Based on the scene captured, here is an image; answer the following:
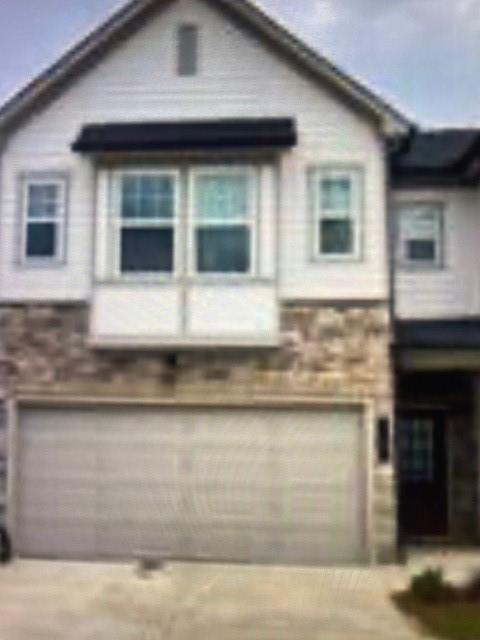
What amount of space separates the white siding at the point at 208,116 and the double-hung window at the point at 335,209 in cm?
17

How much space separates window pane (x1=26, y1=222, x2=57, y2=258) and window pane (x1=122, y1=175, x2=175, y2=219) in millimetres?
1317

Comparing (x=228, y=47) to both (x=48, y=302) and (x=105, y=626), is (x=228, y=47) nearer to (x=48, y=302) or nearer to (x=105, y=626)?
(x=48, y=302)

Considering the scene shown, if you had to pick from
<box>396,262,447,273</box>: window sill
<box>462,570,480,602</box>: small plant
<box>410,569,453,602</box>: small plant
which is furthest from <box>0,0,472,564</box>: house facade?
<box>410,569,453,602</box>: small plant

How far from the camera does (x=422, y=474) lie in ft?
62.1

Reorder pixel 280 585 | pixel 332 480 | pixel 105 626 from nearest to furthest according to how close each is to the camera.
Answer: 1. pixel 105 626
2. pixel 280 585
3. pixel 332 480

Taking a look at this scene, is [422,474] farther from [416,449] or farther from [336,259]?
[336,259]

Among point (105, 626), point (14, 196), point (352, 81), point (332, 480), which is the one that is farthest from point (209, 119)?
point (105, 626)

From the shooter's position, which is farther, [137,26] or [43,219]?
[137,26]

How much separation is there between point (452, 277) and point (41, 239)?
7198mm

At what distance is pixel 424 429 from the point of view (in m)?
19.0

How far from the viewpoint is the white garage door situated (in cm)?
1681

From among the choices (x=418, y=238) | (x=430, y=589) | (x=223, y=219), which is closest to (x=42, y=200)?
(x=223, y=219)

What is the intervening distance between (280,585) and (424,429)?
5.40 meters

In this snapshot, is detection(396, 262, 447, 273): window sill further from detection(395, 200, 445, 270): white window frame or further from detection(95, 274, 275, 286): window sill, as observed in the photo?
detection(95, 274, 275, 286): window sill
